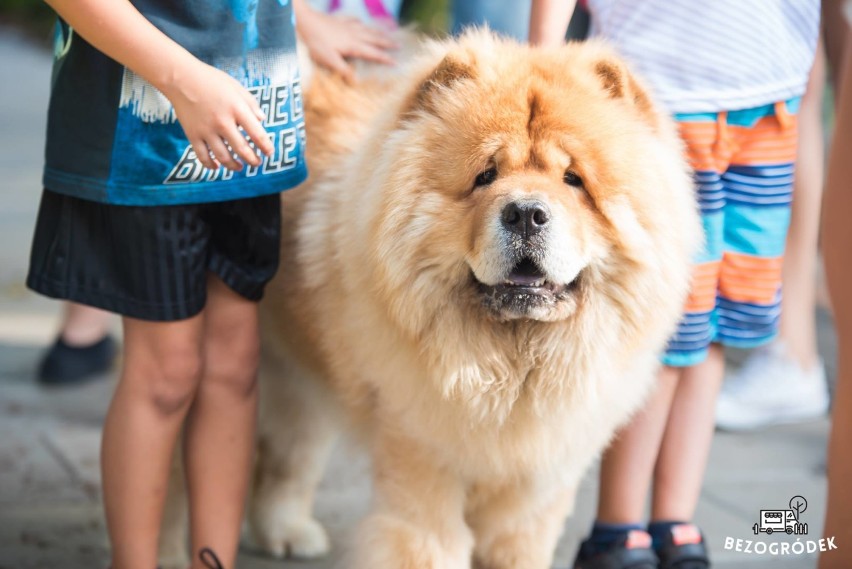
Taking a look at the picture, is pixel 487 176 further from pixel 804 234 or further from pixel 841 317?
pixel 804 234

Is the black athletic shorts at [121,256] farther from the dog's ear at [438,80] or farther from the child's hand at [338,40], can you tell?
the child's hand at [338,40]

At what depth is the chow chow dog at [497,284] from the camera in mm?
2193

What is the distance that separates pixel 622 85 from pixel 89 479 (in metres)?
2.05

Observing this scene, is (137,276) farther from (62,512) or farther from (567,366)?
(62,512)

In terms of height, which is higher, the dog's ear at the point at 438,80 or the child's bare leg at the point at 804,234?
the dog's ear at the point at 438,80

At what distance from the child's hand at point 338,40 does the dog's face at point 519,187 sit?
665mm

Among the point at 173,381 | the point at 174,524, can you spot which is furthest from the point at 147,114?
the point at 174,524

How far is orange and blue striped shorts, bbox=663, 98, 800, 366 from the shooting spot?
8.72 ft

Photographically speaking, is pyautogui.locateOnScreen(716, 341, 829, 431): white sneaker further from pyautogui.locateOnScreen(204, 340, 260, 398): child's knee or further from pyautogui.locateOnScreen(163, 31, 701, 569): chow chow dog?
pyautogui.locateOnScreen(204, 340, 260, 398): child's knee

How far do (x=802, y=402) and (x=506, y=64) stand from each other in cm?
233

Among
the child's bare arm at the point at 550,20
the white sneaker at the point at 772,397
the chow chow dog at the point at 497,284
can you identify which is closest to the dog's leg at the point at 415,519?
the chow chow dog at the point at 497,284

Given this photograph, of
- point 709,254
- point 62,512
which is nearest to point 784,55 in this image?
point 709,254

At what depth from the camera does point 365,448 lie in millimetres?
2652

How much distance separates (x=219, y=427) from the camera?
2.49 metres
